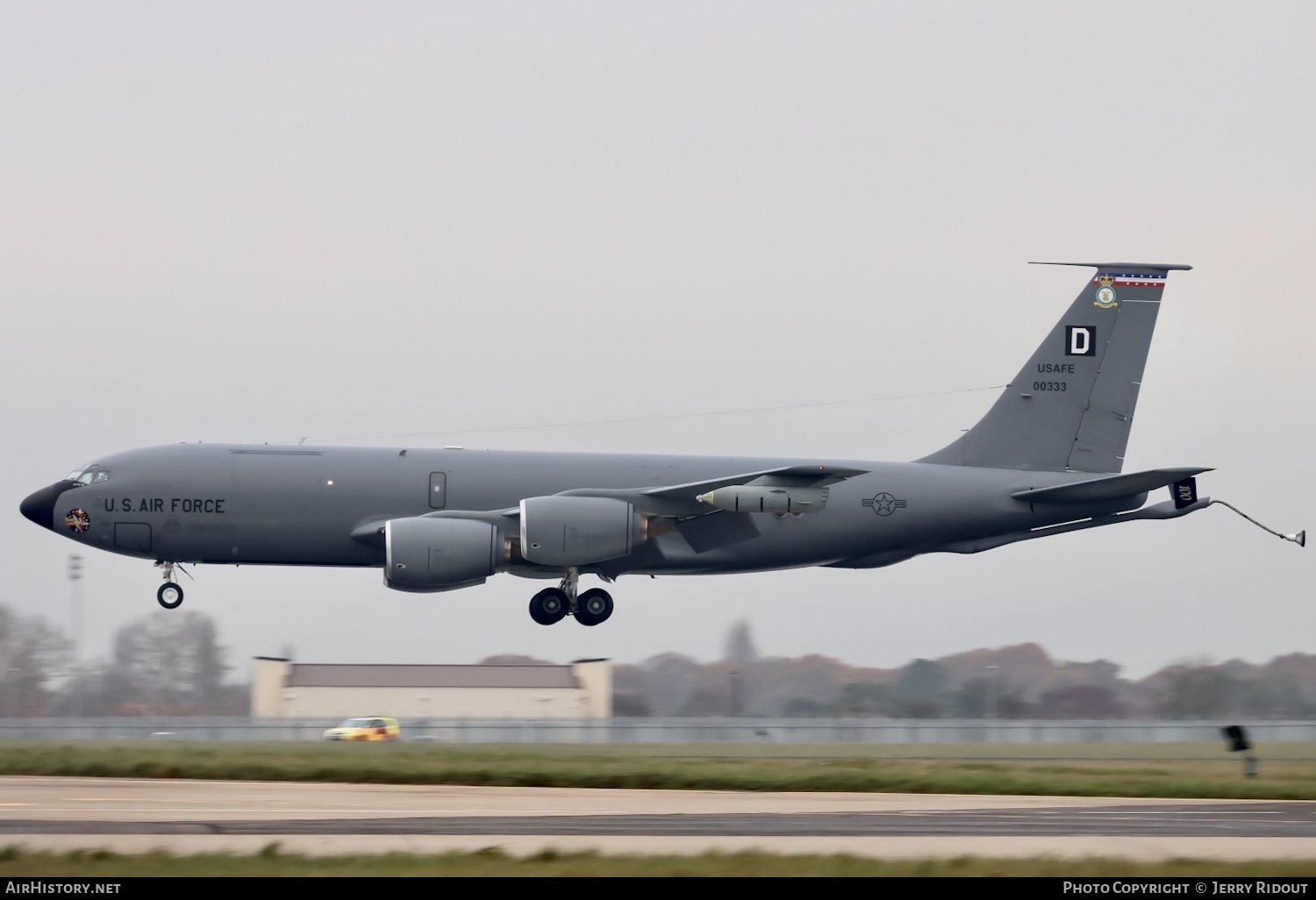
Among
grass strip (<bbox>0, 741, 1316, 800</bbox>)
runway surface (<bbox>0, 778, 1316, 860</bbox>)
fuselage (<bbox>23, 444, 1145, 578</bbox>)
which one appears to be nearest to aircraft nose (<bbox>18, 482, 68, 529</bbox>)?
fuselage (<bbox>23, 444, 1145, 578</bbox>)

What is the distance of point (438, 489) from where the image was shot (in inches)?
1399

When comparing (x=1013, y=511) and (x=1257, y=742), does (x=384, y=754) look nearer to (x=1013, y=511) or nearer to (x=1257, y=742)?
(x=1013, y=511)

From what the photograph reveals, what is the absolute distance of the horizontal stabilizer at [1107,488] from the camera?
119 feet

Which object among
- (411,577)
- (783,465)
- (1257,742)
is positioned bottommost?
(1257,742)

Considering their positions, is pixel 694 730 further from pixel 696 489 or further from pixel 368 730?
pixel 368 730

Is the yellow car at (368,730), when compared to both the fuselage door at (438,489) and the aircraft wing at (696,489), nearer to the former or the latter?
the fuselage door at (438,489)

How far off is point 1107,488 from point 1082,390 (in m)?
3.76

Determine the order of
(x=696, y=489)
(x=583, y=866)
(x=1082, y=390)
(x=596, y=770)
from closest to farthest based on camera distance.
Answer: (x=583, y=866)
(x=596, y=770)
(x=696, y=489)
(x=1082, y=390)

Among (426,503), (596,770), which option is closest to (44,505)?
(426,503)

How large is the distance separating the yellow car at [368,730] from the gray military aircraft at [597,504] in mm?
8157

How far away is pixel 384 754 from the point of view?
30.2 m

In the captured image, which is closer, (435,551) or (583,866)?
(583,866)
